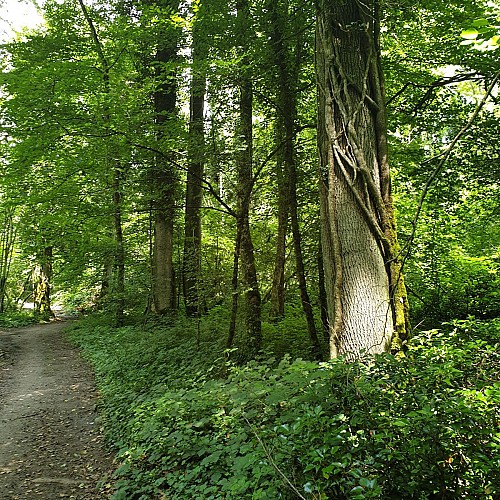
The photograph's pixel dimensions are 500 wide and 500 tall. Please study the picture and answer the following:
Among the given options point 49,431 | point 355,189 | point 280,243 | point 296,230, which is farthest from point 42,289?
point 355,189

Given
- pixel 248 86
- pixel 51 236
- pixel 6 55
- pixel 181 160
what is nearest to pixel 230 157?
pixel 248 86

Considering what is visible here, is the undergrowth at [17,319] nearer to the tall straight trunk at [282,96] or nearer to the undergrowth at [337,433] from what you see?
the undergrowth at [337,433]

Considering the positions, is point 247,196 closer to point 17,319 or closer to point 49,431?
point 49,431

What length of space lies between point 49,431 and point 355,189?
18.2 ft

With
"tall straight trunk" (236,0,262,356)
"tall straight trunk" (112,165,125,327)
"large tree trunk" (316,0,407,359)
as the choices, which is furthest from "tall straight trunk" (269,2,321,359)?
"tall straight trunk" (112,165,125,327)

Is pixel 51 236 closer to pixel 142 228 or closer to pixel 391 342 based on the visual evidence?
pixel 142 228

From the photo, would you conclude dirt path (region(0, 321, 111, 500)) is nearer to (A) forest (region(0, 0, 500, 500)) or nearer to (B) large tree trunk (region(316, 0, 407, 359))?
(A) forest (region(0, 0, 500, 500))

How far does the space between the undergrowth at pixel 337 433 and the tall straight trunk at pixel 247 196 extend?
1465 mm

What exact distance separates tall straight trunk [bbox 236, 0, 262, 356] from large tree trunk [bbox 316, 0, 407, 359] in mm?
2204

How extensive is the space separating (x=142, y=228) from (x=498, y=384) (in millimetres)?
11643

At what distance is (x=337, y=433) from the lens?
8.94 feet

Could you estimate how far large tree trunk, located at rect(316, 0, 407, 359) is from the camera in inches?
165

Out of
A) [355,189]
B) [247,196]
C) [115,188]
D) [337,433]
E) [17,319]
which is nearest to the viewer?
[337,433]

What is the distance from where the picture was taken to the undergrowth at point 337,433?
246 centimetres
